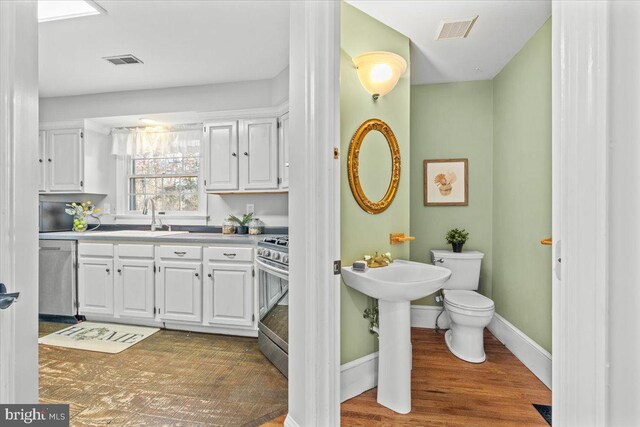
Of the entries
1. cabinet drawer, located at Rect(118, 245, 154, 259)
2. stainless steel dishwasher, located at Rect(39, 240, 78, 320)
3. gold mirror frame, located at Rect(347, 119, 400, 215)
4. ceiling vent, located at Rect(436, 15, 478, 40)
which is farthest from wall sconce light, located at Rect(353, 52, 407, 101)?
stainless steel dishwasher, located at Rect(39, 240, 78, 320)

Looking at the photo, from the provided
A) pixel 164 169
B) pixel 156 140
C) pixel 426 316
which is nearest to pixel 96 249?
pixel 164 169

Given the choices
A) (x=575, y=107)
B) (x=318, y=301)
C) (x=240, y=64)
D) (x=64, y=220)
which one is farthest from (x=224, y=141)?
(x=575, y=107)

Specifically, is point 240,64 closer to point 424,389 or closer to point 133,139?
point 133,139

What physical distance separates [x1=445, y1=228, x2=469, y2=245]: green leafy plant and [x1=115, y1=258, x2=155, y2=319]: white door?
2.99 meters

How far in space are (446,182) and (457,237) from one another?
1.93 feet

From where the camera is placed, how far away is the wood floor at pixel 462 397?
1.72 metres

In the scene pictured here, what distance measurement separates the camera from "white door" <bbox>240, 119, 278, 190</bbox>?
317cm

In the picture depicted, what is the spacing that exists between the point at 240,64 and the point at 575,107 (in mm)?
2919

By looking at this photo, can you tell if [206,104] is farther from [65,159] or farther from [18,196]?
[18,196]

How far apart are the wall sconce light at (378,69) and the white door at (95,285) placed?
118 inches

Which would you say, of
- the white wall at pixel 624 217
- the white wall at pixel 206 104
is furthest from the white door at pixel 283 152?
the white wall at pixel 624 217

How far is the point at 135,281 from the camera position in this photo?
3.05 m

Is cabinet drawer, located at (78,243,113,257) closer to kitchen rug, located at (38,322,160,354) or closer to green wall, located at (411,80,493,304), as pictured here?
kitchen rug, located at (38,322,160,354)

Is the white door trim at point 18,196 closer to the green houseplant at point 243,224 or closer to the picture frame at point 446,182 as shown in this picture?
the green houseplant at point 243,224
